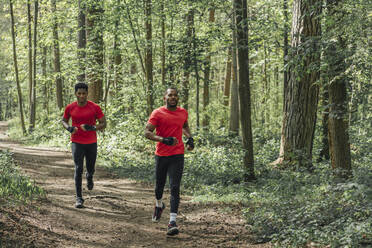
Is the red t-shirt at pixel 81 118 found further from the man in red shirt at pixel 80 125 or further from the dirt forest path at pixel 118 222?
the dirt forest path at pixel 118 222

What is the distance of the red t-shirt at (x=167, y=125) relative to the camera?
18.7 ft

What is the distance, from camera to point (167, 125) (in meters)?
5.72

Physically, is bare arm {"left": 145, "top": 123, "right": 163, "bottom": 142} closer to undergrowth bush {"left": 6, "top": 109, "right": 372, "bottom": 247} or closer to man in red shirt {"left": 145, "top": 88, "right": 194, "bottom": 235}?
man in red shirt {"left": 145, "top": 88, "right": 194, "bottom": 235}

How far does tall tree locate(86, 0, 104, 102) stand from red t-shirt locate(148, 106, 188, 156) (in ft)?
32.5

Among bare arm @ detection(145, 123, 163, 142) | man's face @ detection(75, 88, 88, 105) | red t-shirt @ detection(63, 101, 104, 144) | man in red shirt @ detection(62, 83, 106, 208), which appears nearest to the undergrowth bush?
bare arm @ detection(145, 123, 163, 142)

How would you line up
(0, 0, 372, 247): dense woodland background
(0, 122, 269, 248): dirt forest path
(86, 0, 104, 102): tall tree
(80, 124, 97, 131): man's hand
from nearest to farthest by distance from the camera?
(0, 0, 372, 247): dense woodland background
(0, 122, 269, 248): dirt forest path
(80, 124, 97, 131): man's hand
(86, 0, 104, 102): tall tree

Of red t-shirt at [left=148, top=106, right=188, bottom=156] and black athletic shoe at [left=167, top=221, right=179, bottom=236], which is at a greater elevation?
red t-shirt at [left=148, top=106, right=188, bottom=156]

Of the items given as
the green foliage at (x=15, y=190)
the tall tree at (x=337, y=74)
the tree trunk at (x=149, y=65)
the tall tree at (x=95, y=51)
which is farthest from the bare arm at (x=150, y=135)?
the tall tree at (x=95, y=51)

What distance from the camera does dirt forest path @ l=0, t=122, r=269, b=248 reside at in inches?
212

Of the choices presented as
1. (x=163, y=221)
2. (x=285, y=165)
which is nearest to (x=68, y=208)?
(x=163, y=221)

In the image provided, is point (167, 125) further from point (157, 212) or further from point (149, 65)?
point (149, 65)

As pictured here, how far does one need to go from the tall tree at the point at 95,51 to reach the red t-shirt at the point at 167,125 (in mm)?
Answer: 9911

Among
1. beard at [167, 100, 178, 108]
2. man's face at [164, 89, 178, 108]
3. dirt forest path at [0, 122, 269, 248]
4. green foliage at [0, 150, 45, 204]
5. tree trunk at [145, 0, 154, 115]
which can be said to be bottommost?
dirt forest path at [0, 122, 269, 248]

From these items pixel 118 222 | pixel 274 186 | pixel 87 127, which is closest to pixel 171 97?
pixel 87 127
